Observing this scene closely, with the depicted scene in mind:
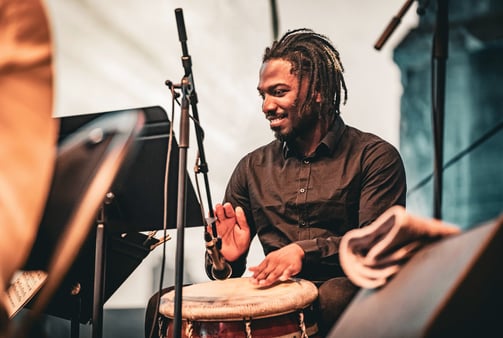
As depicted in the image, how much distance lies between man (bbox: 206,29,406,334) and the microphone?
11.5 inches

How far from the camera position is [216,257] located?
2443mm

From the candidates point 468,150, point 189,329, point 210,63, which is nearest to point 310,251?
point 189,329

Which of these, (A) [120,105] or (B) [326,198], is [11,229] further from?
(A) [120,105]

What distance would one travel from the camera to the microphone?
2.39 m

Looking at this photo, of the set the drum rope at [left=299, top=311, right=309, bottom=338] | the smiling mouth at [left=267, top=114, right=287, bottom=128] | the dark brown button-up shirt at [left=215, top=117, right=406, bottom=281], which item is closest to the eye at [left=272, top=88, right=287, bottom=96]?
the smiling mouth at [left=267, top=114, right=287, bottom=128]

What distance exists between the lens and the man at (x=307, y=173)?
9.41 ft

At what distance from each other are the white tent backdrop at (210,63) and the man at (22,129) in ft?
9.61

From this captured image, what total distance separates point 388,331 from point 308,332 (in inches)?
53.7

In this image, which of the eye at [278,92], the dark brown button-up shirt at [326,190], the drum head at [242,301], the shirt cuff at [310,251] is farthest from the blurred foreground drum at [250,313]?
the eye at [278,92]

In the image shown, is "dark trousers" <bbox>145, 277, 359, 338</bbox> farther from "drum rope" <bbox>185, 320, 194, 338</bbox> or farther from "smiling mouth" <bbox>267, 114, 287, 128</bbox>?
"smiling mouth" <bbox>267, 114, 287, 128</bbox>

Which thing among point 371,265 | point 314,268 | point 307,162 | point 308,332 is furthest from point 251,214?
point 371,265

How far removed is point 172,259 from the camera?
3693 mm

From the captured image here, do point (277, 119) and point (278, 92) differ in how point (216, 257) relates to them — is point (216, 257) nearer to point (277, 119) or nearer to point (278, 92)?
point (277, 119)

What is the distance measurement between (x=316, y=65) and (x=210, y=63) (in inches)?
31.0
